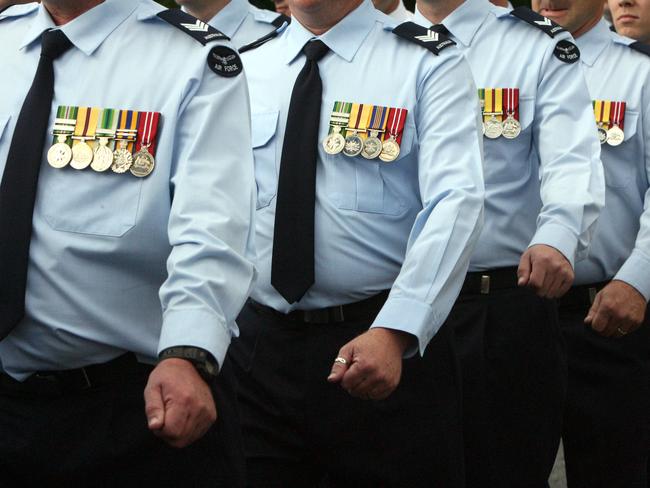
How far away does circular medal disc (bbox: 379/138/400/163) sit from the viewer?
3912mm

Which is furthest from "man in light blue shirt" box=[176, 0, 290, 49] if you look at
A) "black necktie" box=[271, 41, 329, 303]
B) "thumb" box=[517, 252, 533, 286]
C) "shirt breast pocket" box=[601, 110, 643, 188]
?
"thumb" box=[517, 252, 533, 286]

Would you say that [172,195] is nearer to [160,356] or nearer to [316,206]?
[160,356]

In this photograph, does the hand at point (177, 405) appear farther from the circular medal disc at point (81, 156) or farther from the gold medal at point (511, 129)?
the gold medal at point (511, 129)

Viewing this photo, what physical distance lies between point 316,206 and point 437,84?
48 centimetres

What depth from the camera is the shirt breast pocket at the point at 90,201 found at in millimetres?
3037

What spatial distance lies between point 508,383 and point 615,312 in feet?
1.42

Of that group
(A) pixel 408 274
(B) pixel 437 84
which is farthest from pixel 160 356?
(B) pixel 437 84

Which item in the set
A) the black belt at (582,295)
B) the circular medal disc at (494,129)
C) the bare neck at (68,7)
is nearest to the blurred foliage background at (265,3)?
the black belt at (582,295)

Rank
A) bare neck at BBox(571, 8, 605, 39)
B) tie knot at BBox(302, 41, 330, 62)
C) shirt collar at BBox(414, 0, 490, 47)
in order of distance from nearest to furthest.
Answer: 1. tie knot at BBox(302, 41, 330, 62)
2. shirt collar at BBox(414, 0, 490, 47)
3. bare neck at BBox(571, 8, 605, 39)

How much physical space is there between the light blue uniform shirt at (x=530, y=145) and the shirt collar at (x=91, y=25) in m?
1.57

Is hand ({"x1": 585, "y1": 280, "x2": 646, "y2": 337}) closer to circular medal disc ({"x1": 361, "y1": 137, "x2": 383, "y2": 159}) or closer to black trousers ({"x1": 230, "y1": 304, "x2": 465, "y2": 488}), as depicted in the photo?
black trousers ({"x1": 230, "y1": 304, "x2": 465, "y2": 488})

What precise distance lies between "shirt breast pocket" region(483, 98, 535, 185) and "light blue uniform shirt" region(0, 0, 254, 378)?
1.69m

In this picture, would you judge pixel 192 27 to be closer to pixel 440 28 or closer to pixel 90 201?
pixel 90 201

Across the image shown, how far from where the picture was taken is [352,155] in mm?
3928
